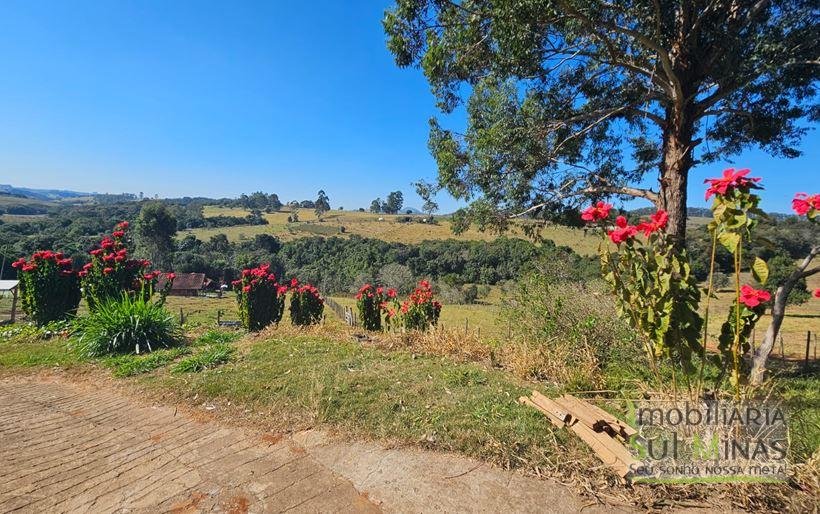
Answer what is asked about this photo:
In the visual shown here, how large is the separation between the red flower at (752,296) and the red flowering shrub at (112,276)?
8.45 meters

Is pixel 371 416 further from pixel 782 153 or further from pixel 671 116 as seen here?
pixel 782 153

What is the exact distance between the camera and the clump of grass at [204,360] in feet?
16.5

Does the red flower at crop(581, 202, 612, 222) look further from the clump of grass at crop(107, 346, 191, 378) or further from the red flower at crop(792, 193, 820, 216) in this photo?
the clump of grass at crop(107, 346, 191, 378)

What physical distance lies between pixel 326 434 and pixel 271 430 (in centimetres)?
53

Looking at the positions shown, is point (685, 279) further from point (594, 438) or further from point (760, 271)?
point (594, 438)

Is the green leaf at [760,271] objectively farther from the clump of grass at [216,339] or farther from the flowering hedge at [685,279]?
the clump of grass at [216,339]

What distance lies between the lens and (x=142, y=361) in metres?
5.46

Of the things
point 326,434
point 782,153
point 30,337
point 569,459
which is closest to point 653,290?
point 569,459

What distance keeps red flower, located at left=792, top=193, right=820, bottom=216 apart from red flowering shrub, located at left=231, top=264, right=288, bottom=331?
765cm

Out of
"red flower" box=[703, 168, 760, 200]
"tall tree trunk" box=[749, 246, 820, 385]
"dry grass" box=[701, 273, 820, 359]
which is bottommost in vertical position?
"dry grass" box=[701, 273, 820, 359]

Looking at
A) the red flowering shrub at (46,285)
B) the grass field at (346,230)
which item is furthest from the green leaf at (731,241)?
→ the grass field at (346,230)

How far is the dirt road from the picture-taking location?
95.0 inches

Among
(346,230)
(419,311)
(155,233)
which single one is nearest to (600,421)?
(419,311)

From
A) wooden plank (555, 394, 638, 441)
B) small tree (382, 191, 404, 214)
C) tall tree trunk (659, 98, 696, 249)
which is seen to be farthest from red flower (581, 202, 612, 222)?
small tree (382, 191, 404, 214)
